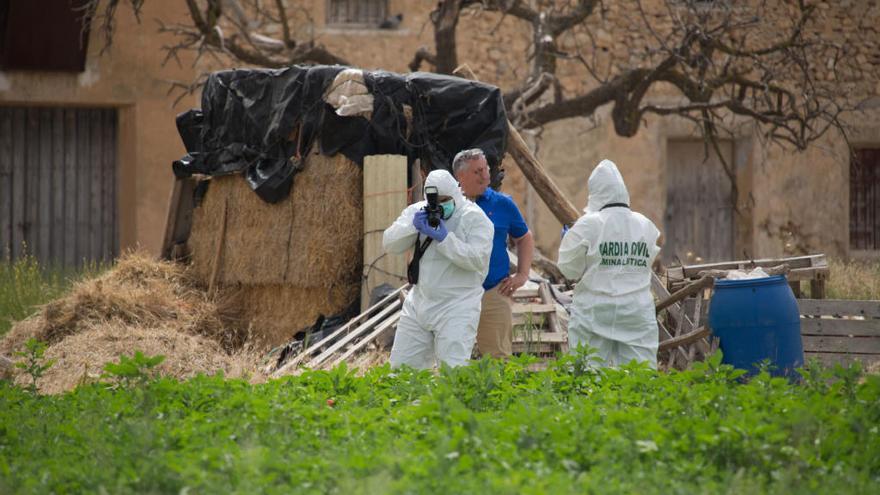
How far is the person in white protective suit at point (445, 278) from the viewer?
6.95 metres

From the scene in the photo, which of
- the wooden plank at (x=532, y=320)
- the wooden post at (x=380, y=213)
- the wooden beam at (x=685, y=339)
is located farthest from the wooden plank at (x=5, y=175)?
the wooden beam at (x=685, y=339)

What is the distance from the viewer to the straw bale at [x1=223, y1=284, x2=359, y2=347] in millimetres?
9617

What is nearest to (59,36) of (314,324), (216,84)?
(216,84)

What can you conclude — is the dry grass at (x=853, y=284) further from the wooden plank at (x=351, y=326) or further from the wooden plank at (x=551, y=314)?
the wooden plank at (x=351, y=326)

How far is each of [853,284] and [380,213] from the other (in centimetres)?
523

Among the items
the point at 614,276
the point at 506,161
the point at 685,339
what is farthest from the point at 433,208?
the point at 506,161

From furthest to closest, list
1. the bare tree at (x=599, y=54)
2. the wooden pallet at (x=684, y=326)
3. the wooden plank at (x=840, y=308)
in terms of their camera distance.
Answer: the bare tree at (x=599, y=54) → the wooden plank at (x=840, y=308) → the wooden pallet at (x=684, y=326)

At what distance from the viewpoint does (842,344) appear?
8711 mm

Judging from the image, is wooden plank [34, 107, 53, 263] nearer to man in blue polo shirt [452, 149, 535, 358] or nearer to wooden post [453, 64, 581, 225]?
wooden post [453, 64, 581, 225]

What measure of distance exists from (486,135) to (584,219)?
2.73 metres

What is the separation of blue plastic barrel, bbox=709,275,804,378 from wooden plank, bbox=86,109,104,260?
9955mm

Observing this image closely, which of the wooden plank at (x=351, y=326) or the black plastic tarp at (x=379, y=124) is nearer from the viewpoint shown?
the wooden plank at (x=351, y=326)

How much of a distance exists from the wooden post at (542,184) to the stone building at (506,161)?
398 centimetres

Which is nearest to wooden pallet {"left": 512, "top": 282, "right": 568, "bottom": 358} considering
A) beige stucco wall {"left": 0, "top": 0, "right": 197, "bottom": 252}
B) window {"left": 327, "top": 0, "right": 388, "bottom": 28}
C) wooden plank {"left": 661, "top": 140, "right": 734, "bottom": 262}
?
beige stucco wall {"left": 0, "top": 0, "right": 197, "bottom": 252}
